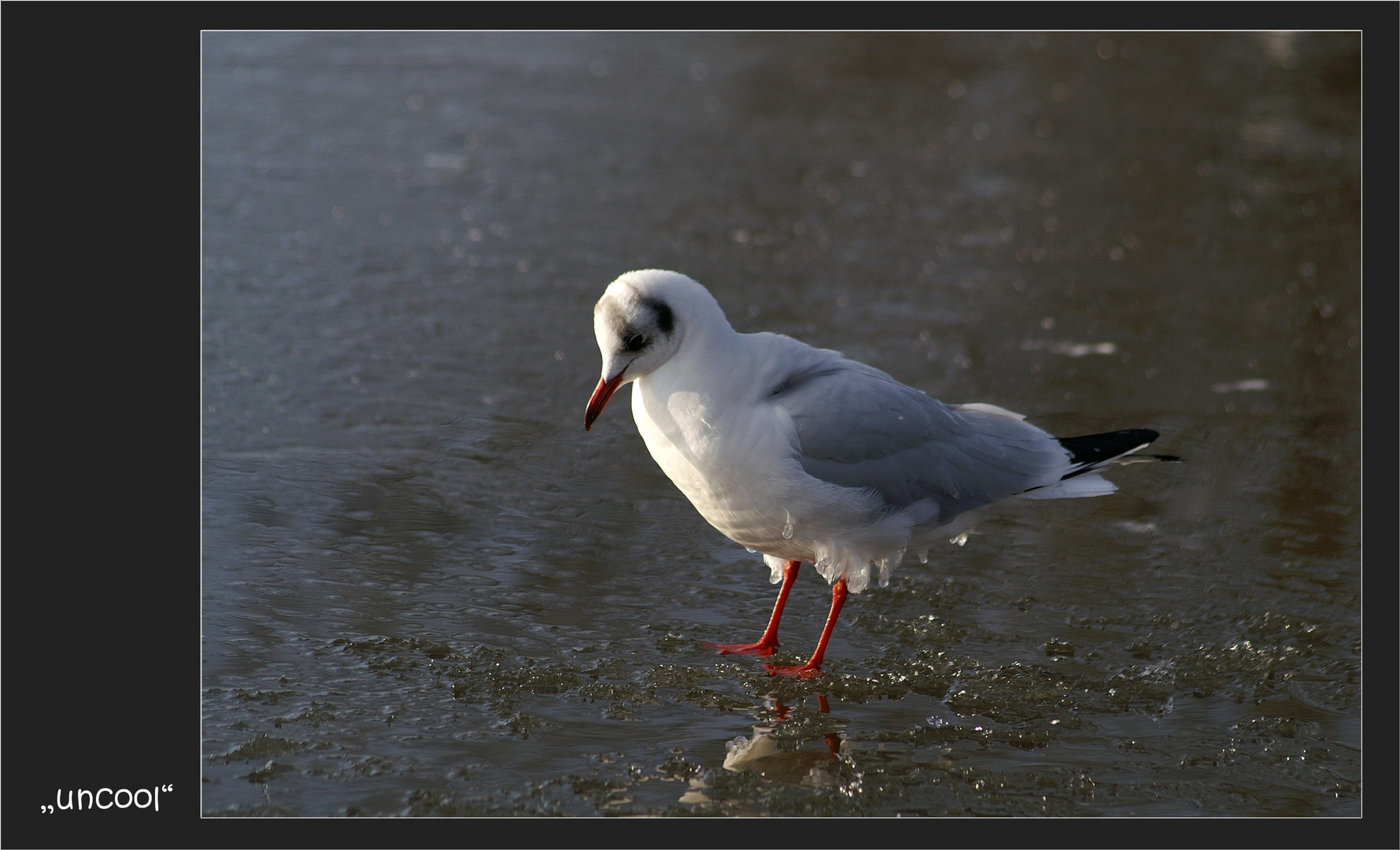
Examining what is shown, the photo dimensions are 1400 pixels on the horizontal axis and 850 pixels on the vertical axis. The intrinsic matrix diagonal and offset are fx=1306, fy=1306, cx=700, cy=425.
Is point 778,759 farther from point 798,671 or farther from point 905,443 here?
point 905,443

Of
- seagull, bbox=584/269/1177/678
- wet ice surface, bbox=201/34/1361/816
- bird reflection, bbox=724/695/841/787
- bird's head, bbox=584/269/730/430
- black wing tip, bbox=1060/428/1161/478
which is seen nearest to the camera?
bird reflection, bbox=724/695/841/787

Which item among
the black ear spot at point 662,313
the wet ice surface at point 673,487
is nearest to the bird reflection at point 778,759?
the wet ice surface at point 673,487

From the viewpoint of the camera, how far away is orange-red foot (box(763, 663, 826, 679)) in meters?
4.79

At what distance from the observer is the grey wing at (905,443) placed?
4625 mm

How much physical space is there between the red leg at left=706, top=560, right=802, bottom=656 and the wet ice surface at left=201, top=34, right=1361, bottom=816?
0.07 metres

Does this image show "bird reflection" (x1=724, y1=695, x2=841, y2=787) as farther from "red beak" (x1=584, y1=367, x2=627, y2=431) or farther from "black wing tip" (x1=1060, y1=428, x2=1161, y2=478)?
"black wing tip" (x1=1060, y1=428, x2=1161, y2=478)

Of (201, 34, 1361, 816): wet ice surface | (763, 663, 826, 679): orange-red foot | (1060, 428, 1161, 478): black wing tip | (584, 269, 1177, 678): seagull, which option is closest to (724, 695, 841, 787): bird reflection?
(201, 34, 1361, 816): wet ice surface

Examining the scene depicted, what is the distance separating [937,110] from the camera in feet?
40.3

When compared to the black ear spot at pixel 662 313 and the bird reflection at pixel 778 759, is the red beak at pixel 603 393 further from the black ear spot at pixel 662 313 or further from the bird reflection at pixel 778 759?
the bird reflection at pixel 778 759

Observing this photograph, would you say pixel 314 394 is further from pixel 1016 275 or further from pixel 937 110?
pixel 937 110

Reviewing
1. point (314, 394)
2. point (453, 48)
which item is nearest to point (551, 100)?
point (453, 48)

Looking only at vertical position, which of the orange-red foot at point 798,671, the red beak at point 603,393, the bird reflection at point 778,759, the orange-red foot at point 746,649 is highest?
the red beak at point 603,393

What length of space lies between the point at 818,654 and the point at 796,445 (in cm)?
82

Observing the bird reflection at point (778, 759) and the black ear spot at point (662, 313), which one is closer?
the bird reflection at point (778, 759)
